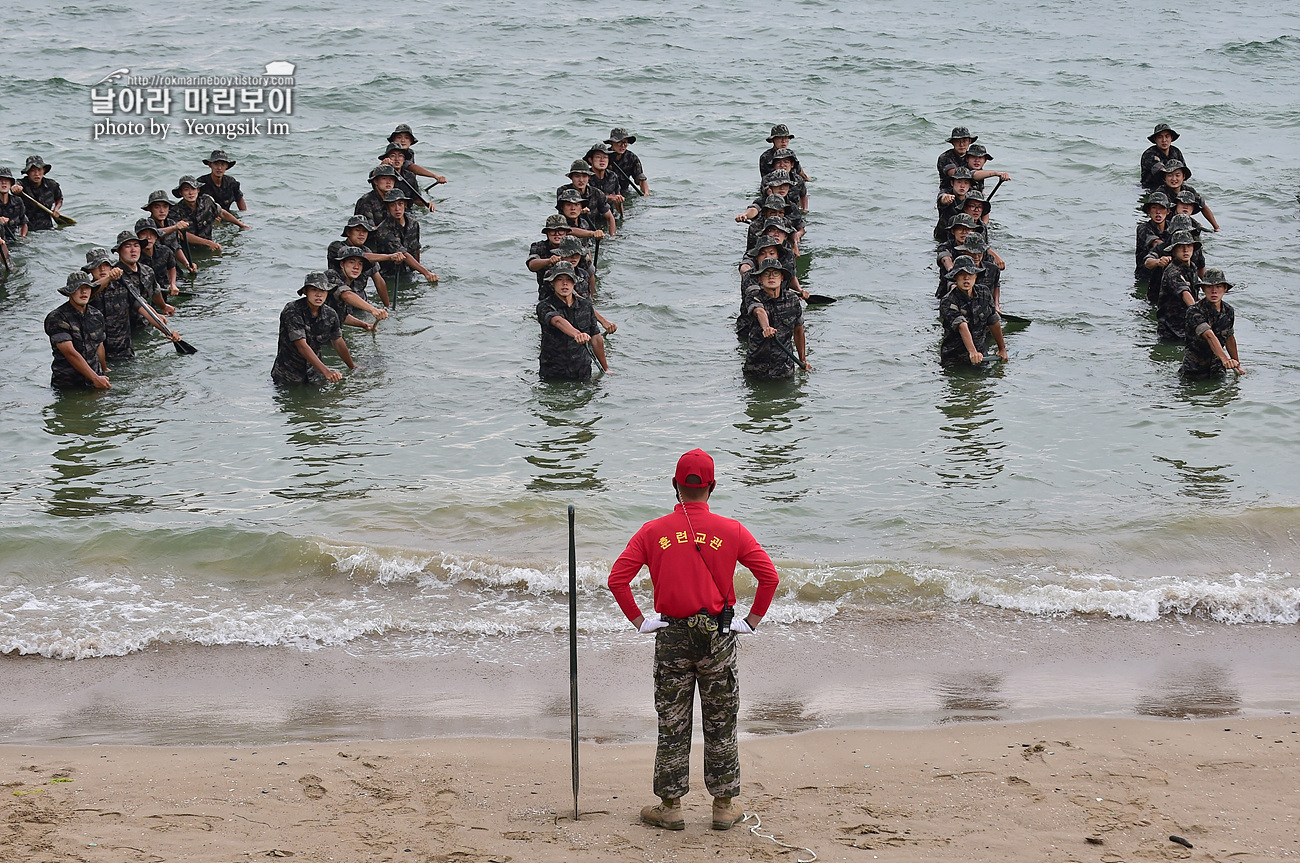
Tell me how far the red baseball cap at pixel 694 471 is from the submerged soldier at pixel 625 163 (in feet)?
51.1

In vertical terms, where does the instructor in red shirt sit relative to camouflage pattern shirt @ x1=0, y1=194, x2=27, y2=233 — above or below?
below

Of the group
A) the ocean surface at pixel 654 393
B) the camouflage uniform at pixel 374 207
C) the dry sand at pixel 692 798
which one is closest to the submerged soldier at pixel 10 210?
the ocean surface at pixel 654 393

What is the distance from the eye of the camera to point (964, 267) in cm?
1402

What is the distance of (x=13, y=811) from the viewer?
610 centimetres

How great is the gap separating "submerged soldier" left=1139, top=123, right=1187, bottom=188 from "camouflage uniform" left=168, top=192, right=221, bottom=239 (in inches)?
579

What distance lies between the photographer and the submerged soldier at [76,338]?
13547mm

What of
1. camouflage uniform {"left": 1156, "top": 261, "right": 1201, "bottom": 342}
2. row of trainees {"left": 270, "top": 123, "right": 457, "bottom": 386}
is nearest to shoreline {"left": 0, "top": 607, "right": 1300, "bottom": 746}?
row of trainees {"left": 270, "top": 123, "right": 457, "bottom": 386}

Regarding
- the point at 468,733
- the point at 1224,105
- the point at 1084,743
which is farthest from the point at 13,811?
the point at 1224,105

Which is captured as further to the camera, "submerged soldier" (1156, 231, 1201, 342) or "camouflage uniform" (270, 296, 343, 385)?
"submerged soldier" (1156, 231, 1201, 342)

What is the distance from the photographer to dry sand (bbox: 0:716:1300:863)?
231 inches

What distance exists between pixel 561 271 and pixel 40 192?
1081 cm

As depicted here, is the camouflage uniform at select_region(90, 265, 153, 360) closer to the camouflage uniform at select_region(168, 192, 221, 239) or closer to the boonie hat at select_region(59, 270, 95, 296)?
the boonie hat at select_region(59, 270, 95, 296)

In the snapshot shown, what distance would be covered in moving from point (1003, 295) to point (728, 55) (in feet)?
52.5

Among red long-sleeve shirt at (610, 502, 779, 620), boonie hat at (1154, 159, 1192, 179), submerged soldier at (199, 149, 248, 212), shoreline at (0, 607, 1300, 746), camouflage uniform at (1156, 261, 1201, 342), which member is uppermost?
boonie hat at (1154, 159, 1192, 179)
